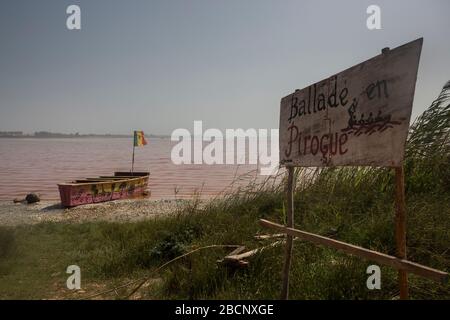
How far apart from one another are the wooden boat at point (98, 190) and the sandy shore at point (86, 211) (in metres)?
0.33

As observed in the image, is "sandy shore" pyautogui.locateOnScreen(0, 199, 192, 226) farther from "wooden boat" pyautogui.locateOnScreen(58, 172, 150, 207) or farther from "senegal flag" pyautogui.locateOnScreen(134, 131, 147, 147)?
"senegal flag" pyautogui.locateOnScreen(134, 131, 147, 147)

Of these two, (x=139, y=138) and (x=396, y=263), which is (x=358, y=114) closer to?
(x=396, y=263)

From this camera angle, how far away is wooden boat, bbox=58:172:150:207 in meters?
14.1

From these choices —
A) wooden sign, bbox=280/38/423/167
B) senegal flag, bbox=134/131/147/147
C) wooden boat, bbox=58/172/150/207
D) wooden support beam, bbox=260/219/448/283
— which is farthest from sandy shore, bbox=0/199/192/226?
wooden support beam, bbox=260/219/448/283

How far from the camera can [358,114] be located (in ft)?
8.43

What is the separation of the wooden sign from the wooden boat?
41.4 ft

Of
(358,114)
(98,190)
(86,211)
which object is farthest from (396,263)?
(98,190)

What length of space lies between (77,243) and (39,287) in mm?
2248

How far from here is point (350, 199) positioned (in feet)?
17.3

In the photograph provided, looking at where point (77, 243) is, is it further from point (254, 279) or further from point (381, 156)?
point (381, 156)

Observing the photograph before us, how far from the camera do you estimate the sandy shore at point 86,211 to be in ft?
38.5

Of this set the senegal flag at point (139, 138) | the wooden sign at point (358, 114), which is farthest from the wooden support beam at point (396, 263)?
the senegal flag at point (139, 138)

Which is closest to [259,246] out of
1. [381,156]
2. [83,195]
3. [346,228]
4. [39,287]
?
[346,228]
